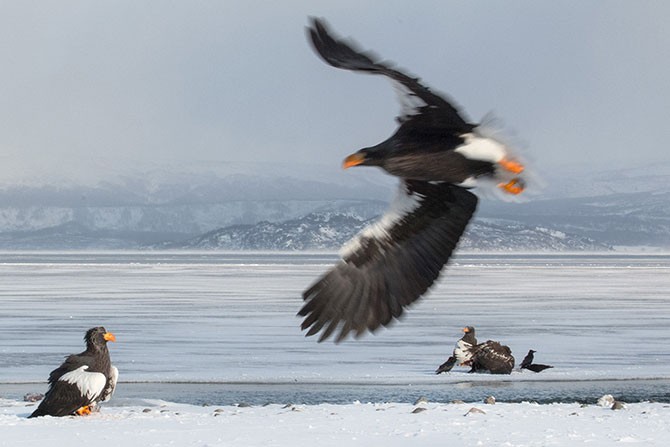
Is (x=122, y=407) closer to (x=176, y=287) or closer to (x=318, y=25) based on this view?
(x=318, y=25)

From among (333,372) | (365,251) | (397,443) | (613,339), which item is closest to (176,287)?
(613,339)

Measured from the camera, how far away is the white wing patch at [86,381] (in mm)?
A: 12320

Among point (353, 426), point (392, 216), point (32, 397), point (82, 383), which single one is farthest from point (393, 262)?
point (32, 397)

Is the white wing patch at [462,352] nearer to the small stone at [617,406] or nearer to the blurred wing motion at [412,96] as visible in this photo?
the small stone at [617,406]

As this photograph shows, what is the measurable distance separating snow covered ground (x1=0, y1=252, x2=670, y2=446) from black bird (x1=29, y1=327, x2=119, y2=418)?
217 mm

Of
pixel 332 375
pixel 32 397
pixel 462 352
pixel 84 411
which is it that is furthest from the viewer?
pixel 462 352

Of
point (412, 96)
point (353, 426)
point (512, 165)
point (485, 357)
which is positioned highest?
point (412, 96)

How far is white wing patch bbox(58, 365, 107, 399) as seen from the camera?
40.4 ft

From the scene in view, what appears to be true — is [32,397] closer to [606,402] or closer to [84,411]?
[84,411]

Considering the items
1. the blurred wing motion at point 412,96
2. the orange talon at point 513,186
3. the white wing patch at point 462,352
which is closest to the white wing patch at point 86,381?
the white wing patch at point 462,352

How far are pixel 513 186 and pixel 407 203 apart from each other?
2.79ft

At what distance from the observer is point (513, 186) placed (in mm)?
4789

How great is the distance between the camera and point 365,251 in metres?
5.55

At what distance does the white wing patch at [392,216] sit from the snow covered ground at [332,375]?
1.46 feet
